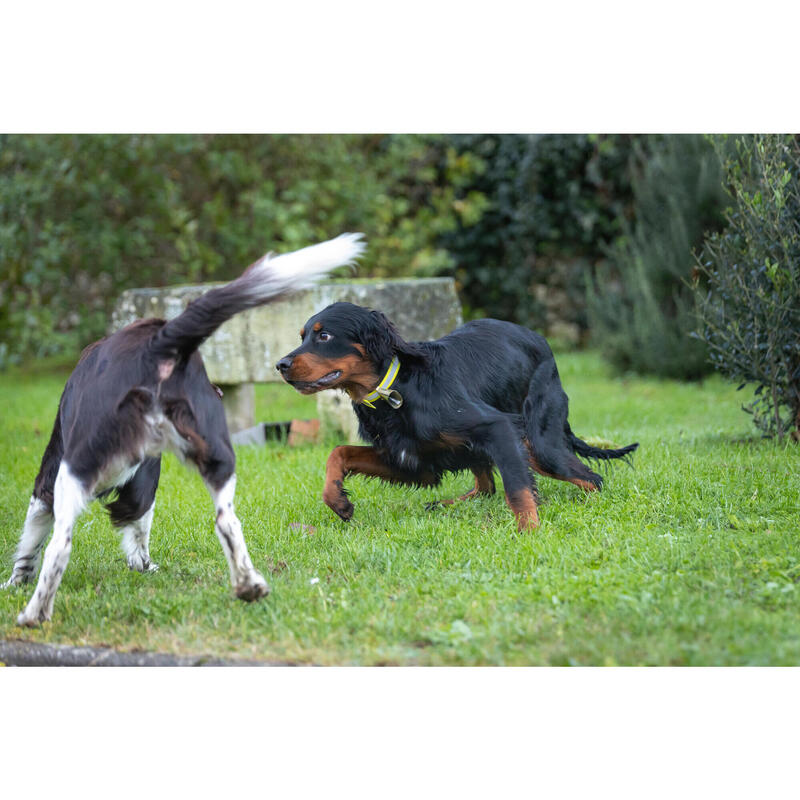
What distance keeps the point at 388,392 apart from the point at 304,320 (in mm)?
3015

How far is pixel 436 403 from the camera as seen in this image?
16.3ft

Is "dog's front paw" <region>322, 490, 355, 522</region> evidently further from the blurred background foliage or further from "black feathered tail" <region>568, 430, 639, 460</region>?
the blurred background foliage

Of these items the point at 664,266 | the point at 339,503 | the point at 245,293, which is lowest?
the point at 339,503

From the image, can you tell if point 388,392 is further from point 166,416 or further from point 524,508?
point 166,416

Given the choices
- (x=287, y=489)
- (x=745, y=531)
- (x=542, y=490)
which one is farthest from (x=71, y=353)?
(x=745, y=531)

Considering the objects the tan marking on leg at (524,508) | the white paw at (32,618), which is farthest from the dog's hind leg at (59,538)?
the tan marking on leg at (524,508)

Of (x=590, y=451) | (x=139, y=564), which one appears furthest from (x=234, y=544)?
(x=590, y=451)

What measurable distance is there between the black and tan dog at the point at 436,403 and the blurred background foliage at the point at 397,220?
588cm

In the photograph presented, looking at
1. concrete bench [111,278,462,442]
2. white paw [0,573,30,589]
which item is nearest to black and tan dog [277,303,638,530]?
white paw [0,573,30,589]

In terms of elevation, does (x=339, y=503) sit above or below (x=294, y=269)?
below

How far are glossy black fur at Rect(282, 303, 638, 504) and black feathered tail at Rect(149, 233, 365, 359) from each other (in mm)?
888

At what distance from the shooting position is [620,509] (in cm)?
505

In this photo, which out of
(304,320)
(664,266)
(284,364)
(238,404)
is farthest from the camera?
(664,266)

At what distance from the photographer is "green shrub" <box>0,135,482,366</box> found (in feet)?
40.1
